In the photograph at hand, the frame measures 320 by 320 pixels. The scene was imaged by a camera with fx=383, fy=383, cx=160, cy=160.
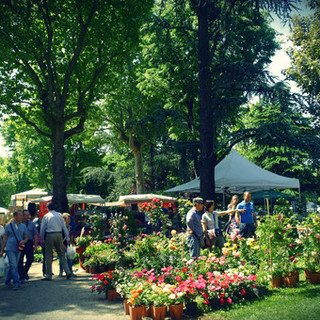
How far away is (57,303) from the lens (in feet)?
22.2

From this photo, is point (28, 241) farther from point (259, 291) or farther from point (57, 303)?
point (259, 291)

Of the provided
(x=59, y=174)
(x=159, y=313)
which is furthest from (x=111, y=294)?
(x=59, y=174)

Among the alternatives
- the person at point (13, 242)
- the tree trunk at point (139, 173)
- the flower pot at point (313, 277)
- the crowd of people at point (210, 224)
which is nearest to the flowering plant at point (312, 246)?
the flower pot at point (313, 277)

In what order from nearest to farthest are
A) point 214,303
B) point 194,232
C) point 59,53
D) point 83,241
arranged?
point 214,303, point 194,232, point 83,241, point 59,53

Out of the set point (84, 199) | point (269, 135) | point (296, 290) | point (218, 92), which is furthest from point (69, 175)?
point (296, 290)

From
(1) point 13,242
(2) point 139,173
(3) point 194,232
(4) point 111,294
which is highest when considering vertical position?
(2) point 139,173

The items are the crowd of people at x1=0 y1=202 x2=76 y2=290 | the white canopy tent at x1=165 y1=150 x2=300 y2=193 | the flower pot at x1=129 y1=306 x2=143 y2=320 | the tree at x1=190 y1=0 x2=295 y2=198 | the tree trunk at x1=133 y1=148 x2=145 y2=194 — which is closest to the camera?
the flower pot at x1=129 y1=306 x2=143 y2=320

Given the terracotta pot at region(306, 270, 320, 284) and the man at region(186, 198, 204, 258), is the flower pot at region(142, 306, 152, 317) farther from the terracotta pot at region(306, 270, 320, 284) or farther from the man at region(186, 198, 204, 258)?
the terracotta pot at region(306, 270, 320, 284)

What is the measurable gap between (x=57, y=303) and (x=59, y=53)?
45.3 ft

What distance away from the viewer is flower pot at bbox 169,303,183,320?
5402mm

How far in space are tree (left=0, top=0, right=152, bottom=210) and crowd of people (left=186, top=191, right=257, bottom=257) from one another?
865cm

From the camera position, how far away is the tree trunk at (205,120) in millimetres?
14219

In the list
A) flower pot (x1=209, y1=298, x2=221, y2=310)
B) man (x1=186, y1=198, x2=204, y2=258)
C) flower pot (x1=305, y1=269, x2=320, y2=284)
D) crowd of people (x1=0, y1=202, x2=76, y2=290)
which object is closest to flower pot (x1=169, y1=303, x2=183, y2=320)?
flower pot (x1=209, y1=298, x2=221, y2=310)

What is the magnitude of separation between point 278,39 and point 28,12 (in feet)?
54.1
